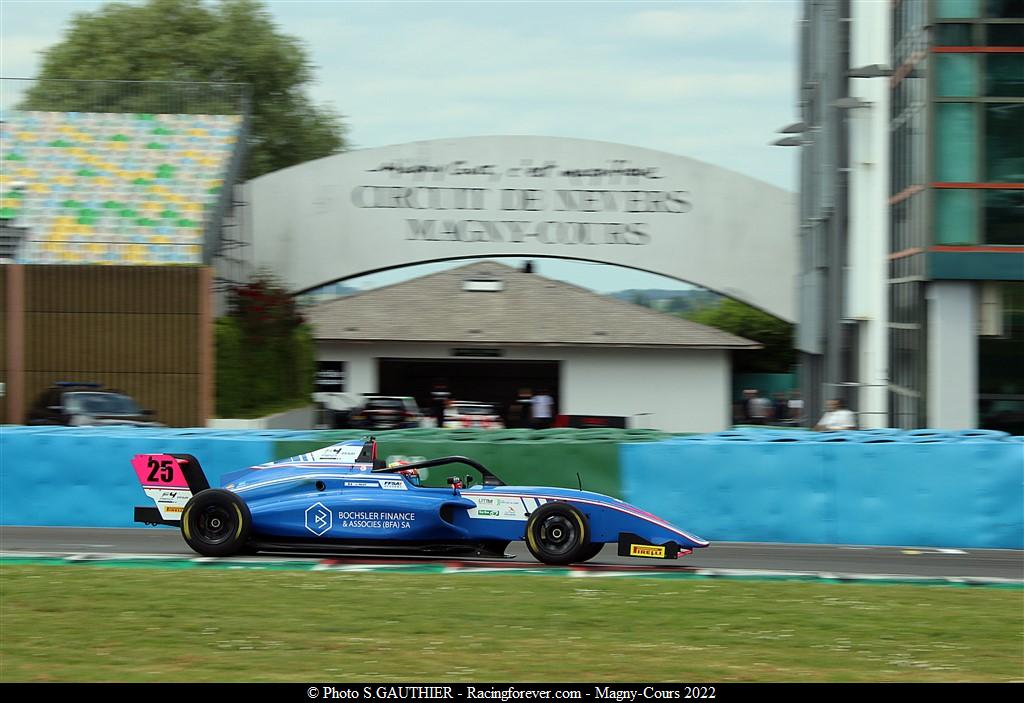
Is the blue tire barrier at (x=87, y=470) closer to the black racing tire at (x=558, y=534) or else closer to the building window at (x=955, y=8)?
the black racing tire at (x=558, y=534)

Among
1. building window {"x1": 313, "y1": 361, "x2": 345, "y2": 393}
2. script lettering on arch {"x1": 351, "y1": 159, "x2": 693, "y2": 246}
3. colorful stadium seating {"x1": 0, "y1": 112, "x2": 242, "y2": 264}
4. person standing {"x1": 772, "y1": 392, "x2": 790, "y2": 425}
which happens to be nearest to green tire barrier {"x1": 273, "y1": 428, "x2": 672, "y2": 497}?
colorful stadium seating {"x1": 0, "y1": 112, "x2": 242, "y2": 264}

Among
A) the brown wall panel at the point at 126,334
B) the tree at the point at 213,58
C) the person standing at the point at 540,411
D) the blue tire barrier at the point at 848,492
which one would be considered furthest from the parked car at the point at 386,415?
the tree at the point at 213,58

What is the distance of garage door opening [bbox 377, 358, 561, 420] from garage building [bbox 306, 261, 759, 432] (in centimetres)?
634

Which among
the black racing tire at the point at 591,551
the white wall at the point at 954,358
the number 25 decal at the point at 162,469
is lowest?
the black racing tire at the point at 591,551

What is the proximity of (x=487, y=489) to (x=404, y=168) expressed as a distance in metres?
26.6

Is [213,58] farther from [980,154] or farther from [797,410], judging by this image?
[980,154]

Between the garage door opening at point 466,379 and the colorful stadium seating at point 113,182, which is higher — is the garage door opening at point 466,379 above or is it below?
below

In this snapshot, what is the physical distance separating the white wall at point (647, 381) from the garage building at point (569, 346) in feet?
0.10

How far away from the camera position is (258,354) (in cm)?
3059

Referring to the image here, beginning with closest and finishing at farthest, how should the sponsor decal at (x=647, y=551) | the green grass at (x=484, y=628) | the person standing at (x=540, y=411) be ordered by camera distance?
the green grass at (x=484, y=628) < the sponsor decal at (x=647, y=551) < the person standing at (x=540, y=411)

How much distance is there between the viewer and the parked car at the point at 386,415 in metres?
30.1

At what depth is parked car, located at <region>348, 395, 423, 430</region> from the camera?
30.1 m

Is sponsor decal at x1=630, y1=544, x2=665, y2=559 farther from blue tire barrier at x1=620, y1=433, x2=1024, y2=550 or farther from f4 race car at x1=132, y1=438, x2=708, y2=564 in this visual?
blue tire barrier at x1=620, y1=433, x2=1024, y2=550

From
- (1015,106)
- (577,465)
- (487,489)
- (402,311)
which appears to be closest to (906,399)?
(1015,106)
